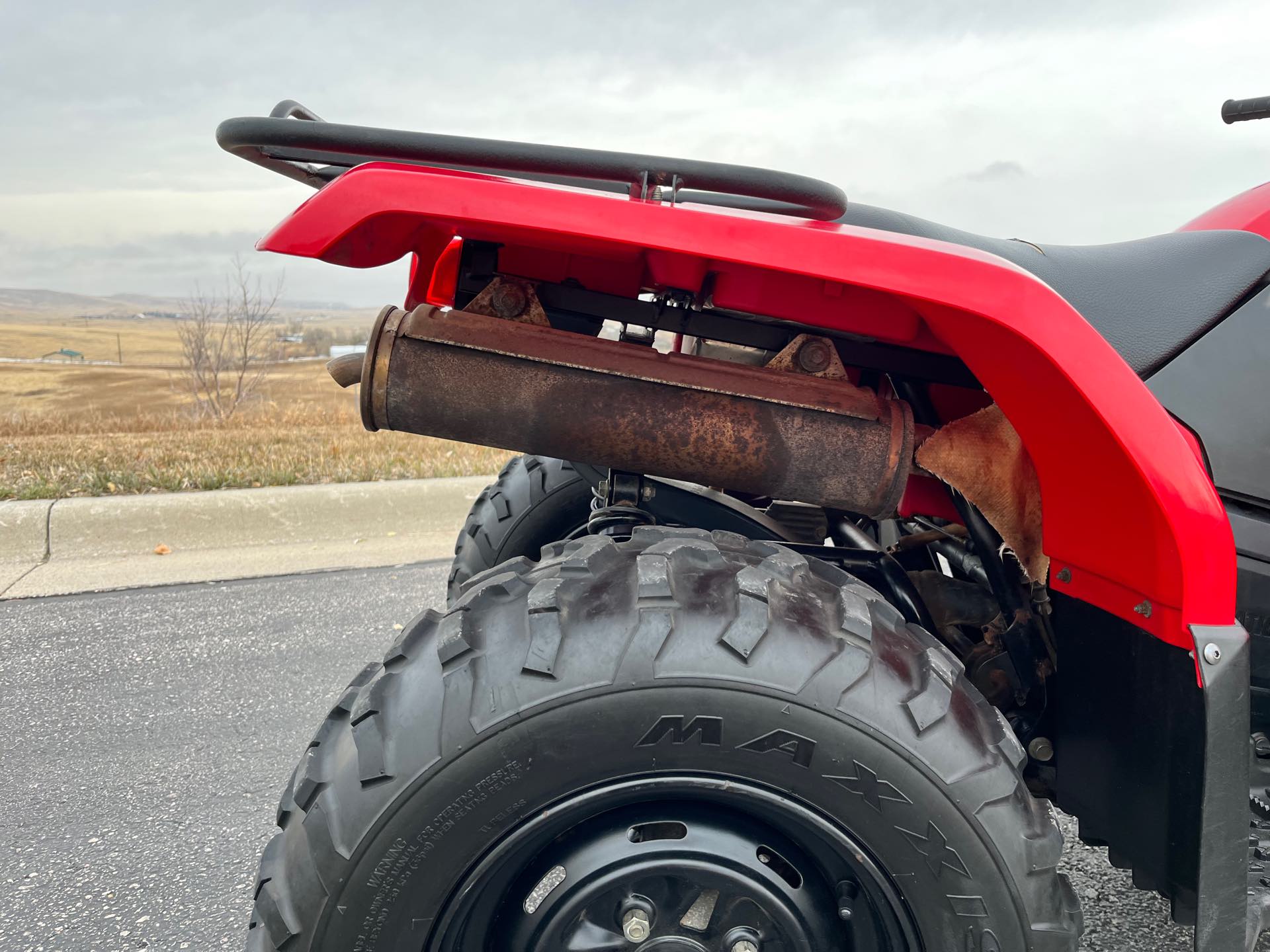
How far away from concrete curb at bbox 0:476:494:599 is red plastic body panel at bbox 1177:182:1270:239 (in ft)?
12.6

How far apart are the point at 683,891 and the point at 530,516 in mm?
1477

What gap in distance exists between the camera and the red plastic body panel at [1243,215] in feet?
4.81

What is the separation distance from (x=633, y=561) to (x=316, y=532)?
3974 mm

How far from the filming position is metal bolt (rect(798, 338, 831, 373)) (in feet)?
4.80

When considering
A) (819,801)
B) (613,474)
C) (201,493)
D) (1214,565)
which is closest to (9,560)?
(201,493)

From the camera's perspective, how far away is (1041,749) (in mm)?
1565

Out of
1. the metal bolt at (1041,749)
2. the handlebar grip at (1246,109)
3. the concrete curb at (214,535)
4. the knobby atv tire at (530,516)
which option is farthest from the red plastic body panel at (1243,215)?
the concrete curb at (214,535)

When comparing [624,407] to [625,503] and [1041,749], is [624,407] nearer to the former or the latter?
[625,503]

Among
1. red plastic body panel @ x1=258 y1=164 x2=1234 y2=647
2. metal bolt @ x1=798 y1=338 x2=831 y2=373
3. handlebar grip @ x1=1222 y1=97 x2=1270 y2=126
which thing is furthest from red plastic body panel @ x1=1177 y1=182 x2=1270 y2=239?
metal bolt @ x1=798 y1=338 x2=831 y2=373

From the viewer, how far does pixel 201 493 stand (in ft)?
15.9

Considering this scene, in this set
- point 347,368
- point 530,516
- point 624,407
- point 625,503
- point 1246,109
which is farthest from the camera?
point 530,516

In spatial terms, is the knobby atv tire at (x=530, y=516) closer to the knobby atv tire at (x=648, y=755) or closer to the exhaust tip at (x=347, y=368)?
the exhaust tip at (x=347, y=368)

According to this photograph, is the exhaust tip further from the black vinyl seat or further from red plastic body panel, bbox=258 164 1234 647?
the black vinyl seat

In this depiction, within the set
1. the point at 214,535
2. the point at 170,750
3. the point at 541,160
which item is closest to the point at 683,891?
the point at 541,160
